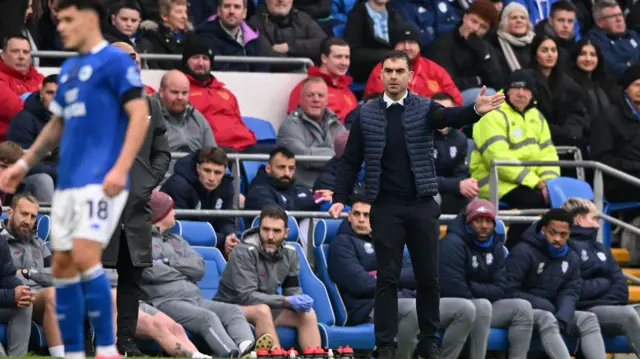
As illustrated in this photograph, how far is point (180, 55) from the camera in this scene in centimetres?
1608

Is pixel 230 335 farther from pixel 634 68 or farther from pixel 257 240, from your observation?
pixel 634 68

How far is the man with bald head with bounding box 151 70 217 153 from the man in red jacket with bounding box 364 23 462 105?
2.57 metres

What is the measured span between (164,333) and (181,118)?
11.0 feet

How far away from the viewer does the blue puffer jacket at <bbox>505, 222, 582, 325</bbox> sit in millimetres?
13852

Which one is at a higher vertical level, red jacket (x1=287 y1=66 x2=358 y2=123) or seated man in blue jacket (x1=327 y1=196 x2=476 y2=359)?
red jacket (x1=287 y1=66 x2=358 y2=123)

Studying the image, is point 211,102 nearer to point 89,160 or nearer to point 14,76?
point 14,76

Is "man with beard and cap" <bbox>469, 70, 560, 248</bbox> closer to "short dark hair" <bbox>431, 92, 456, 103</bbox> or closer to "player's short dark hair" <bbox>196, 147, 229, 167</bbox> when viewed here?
"short dark hair" <bbox>431, 92, 456, 103</bbox>

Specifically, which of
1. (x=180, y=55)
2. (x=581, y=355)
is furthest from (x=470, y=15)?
(x=581, y=355)

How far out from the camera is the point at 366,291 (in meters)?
13.2

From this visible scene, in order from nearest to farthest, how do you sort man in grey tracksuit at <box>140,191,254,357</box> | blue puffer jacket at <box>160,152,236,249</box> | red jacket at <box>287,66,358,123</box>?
man in grey tracksuit at <box>140,191,254,357</box>, blue puffer jacket at <box>160,152,236,249</box>, red jacket at <box>287,66,358,123</box>

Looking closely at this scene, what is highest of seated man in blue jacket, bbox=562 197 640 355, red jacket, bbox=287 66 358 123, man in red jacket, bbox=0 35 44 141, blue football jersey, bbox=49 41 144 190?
blue football jersey, bbox=49 41 144 190

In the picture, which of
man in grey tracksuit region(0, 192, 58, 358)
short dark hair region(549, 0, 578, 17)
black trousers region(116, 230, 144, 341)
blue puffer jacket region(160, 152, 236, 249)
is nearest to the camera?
black trousers region(116, 230, 144, 341)

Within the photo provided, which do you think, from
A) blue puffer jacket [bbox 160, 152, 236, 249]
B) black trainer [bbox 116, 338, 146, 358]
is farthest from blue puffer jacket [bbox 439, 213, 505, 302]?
black trainer [bbox 116, 338, 146, 358]

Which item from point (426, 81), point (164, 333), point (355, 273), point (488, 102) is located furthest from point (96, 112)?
point (426, 81)
